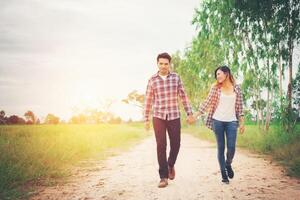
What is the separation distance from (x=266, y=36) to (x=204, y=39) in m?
4.45

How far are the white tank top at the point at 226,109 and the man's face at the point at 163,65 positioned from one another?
1199 millimetres

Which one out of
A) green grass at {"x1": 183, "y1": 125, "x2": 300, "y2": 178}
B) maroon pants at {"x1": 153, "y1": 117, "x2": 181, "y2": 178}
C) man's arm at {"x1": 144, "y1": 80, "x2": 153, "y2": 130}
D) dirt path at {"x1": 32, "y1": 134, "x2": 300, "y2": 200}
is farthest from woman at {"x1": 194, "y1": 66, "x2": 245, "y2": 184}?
green grass at {"x1": 183, "y1": 125, "x2": 300, "y2": 178}

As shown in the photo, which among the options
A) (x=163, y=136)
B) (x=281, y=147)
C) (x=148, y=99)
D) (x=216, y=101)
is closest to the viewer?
(x=163, y=136)

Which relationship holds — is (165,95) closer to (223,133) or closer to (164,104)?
(164,104)

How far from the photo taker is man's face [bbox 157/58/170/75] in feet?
22.3

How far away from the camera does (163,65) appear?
6781 millimetres

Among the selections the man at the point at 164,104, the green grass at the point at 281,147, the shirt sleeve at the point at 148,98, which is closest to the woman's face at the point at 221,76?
the man at the point at 164,104

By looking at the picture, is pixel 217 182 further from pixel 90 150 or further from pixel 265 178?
pixel 90 150

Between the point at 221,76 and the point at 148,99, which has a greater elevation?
the point at 221,76

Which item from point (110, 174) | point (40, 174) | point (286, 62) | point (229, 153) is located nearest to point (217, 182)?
point (229, 153)

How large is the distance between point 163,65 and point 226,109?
1478mm

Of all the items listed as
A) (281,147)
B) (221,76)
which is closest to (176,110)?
(221,76)

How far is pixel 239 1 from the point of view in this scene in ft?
48.9

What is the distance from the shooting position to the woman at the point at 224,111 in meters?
6.95
